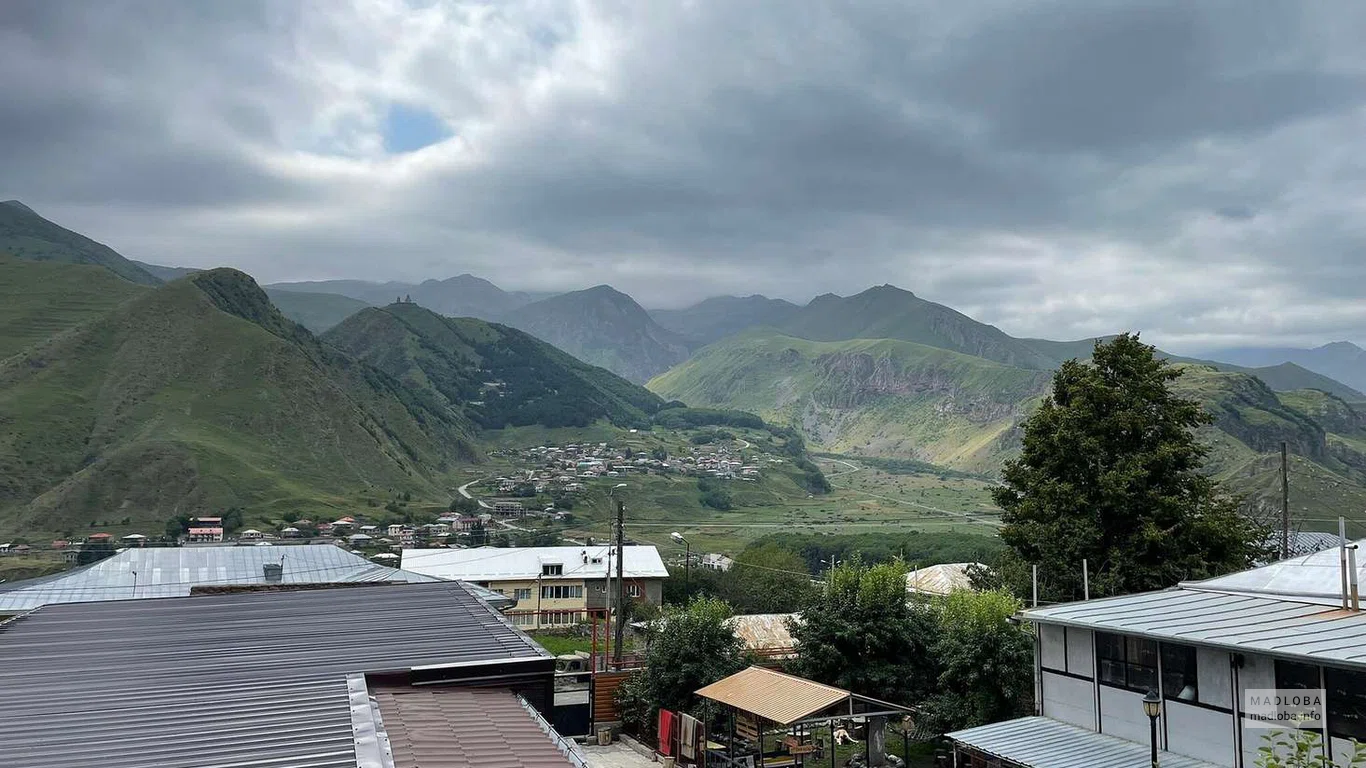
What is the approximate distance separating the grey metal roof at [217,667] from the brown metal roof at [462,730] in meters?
0.57

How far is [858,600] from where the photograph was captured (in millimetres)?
25953

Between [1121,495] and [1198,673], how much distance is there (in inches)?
362

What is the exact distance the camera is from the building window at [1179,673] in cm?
1555

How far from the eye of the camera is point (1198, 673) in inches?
611

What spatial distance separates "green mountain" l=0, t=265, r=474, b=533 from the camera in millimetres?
92000

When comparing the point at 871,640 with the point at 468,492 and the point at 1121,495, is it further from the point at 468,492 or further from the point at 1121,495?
the point at 468,492

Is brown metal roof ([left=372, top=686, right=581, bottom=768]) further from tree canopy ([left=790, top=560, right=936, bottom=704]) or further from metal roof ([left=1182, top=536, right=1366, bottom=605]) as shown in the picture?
tree canopy ([left=790, top=560, right=936, bottom=704])

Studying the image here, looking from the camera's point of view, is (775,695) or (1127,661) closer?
(1127,661)

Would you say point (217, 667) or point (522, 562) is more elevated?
point (217, 667)

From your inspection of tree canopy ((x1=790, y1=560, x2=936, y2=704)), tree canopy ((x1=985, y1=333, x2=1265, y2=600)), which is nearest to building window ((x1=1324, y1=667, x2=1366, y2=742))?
tree canopy ((x1=985, y1=333, x2=1265, y2=600))

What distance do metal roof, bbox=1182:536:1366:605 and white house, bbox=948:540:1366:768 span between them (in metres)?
0.03

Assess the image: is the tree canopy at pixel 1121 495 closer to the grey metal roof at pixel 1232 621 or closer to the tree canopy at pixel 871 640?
the tree canopy at pixel 871 640

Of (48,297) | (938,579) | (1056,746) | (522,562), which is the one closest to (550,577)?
(522,562)

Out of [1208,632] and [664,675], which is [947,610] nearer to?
[664,675]
